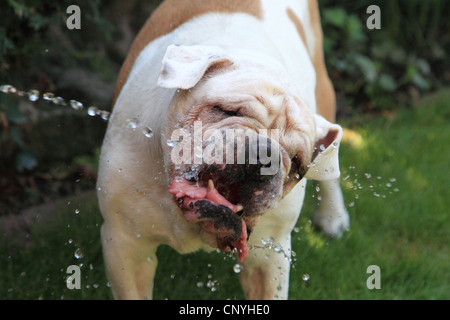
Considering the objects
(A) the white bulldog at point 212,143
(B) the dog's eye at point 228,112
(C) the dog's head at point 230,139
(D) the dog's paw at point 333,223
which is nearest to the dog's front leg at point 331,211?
(D) the dog's paw at point 333,223

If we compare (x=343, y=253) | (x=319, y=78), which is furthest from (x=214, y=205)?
(x=319, y=78)

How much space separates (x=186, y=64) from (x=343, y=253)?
194 centimetres

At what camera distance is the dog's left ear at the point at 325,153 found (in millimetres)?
2522

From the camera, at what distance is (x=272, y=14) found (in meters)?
3.18

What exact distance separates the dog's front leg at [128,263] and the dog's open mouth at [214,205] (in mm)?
556

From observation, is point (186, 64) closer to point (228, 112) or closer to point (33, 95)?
point (228, 112)

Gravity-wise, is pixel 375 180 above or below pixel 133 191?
below

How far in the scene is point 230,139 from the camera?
85.4 inches

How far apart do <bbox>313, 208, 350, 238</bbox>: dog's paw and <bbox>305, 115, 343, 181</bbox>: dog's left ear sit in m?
1.48

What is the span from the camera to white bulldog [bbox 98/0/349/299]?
2.22m

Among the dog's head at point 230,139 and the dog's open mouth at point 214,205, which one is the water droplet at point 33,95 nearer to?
the dog's head at point 230,139

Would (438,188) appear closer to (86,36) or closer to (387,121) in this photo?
(387,121)
